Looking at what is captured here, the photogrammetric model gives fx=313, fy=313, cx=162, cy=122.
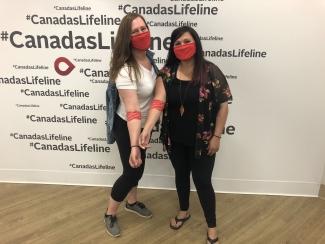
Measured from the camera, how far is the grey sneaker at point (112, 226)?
232cm

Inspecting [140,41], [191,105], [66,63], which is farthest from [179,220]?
[66,63]

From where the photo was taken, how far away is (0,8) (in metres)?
2.41

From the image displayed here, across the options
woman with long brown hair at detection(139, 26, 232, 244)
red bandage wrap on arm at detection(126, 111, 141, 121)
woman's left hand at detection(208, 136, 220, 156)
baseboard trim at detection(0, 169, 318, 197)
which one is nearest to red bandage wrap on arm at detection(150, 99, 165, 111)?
woman with long brown hair at detection(139, 26, 232, 244)

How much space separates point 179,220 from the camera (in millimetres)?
2420

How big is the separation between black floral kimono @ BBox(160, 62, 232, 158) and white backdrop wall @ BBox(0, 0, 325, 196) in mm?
587

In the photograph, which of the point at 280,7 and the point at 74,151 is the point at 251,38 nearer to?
the point at 280,7

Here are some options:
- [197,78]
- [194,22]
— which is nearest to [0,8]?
[194,22]

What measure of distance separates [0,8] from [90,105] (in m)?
1.00

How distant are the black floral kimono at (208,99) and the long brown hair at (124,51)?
201 mm

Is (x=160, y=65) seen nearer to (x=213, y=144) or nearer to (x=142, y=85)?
(x=142, y=85)

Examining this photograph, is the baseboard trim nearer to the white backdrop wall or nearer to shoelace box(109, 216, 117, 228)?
the white backdrop wall

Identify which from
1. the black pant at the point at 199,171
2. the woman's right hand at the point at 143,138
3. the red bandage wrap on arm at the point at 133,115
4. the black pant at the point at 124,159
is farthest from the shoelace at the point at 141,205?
the red bandage wrap on arm at the point at 133,115

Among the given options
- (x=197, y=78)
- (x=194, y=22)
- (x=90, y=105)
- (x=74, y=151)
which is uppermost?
(x=194, y=22)

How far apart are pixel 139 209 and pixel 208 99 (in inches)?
47.4
